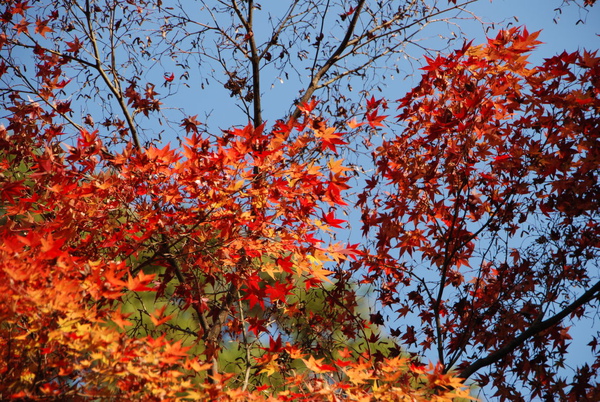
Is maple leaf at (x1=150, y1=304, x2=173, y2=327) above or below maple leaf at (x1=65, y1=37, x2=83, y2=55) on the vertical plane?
below

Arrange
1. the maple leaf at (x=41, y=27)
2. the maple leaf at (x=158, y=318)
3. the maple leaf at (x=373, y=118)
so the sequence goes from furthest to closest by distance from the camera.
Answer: the maple leaf at (x=41, y=27) < the maple leaf at (x=373, y=118) < the maple leaf at (x=158, y=318)

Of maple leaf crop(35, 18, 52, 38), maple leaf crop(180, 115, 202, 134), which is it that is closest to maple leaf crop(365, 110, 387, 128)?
maple leaf crop(180, 115, 202, 134)

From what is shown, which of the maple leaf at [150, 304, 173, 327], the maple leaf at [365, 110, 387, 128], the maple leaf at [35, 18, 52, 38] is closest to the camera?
the maple leaf at [150, 304, 173, 327]

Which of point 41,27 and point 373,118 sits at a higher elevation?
point 41,27

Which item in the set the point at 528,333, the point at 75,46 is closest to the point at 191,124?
the point at 75,46

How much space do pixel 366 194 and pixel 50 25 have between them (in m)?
2.59

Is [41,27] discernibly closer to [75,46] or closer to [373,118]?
[75,46]

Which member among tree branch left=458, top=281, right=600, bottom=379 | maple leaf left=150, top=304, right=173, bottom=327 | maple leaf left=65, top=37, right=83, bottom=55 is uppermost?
maple leaf left=65, top=37, right=83, bottom=55

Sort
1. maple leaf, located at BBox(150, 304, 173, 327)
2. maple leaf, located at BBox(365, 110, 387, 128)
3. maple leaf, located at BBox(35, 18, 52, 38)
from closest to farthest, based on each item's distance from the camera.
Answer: maple leaf, located at BBox(150, 304, 173, 327) → maple leaf, located at BBox(365, 110, 387, 128) → maple leaf, located at BBox(35, 18, 52, 38)

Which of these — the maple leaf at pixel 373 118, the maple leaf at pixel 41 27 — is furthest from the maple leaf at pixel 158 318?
the maple leaf at pixel 41 27

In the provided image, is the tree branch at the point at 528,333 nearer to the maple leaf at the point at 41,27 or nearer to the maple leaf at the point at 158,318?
the maple leaf at the point at 158,318

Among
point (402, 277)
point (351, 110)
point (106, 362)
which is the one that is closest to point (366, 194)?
point (402, 277)

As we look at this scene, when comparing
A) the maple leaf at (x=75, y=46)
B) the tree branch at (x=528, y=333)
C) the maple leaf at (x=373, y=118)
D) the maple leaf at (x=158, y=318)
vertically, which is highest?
the maple leaf at (x=75, y=46)

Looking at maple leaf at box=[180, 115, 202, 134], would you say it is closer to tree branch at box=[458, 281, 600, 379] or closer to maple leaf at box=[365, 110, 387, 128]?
maple leaf at box=[365, 110, 387, 128]
